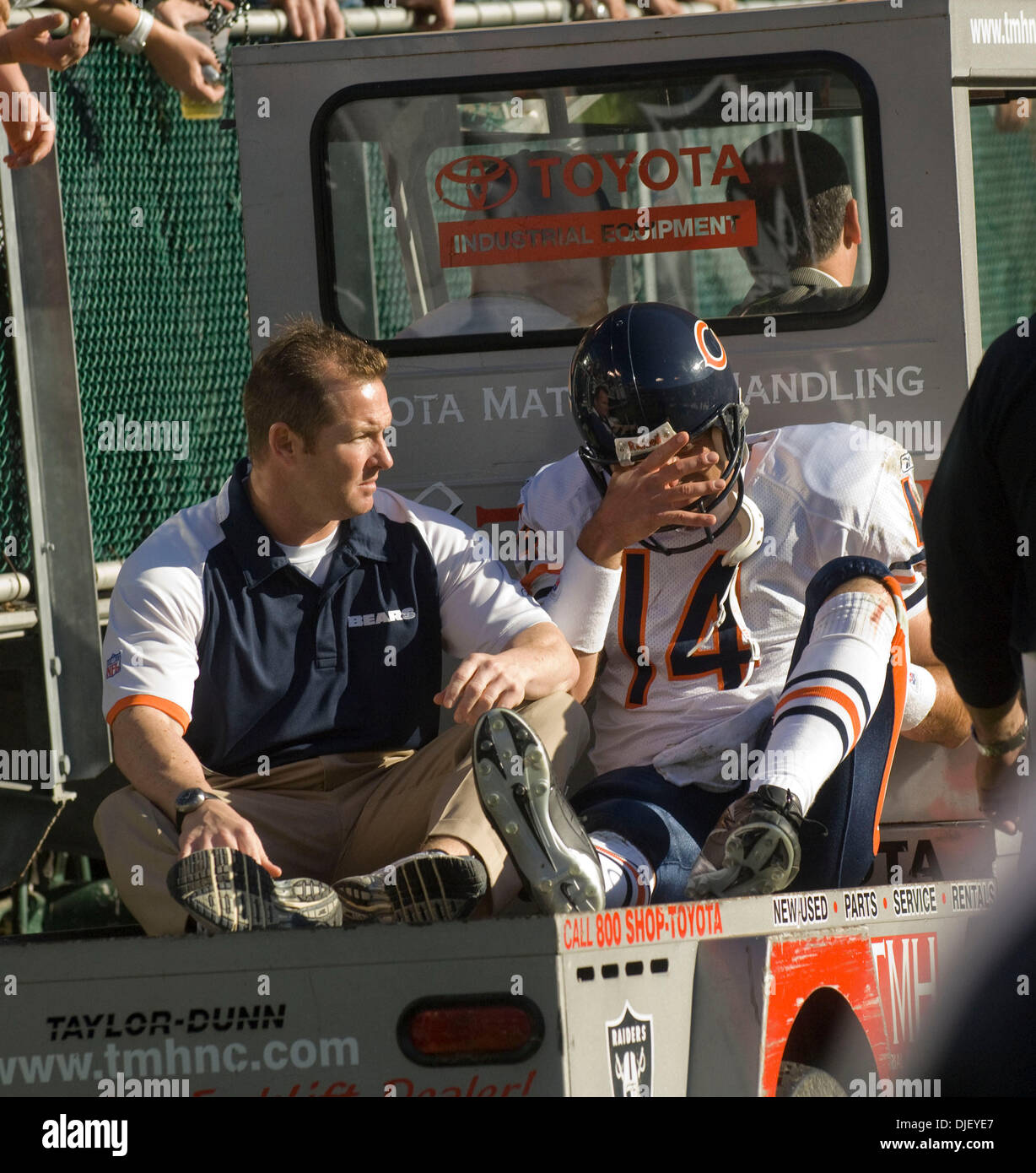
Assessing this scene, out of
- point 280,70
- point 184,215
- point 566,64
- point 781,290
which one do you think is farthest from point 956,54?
point 184,215

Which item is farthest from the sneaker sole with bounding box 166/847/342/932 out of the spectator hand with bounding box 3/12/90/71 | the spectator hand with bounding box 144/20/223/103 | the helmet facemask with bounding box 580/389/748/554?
the spectator hand with bounding box 144/20/223/103

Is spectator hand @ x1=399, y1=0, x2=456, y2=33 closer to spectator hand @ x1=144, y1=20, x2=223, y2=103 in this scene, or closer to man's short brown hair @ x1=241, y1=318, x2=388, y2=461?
spectator hand @ x1=144, y1=20, x2=223, y2=103

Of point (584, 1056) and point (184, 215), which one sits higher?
point (184, 215)

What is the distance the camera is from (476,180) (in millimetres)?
4664

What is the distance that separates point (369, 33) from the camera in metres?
5.71

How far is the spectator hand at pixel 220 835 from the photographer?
3.01 meters

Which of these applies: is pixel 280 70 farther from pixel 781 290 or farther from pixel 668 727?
pixel 668 727

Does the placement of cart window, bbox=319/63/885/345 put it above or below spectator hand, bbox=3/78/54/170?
below

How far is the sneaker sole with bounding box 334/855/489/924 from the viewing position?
299 centimetres

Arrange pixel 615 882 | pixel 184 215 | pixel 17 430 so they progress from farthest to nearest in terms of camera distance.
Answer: pixel 184 215, pixel 17 430, pixel 615 882

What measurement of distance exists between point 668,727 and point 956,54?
6.60 feet

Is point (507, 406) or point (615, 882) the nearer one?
point (615, 882)

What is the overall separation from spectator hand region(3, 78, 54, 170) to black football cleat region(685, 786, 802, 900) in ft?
9.48
